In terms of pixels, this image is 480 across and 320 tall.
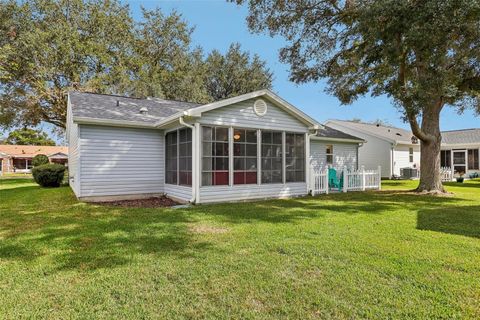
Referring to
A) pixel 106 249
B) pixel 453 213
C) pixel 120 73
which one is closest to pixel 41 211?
pixel 106 249

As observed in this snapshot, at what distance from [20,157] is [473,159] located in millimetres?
52045

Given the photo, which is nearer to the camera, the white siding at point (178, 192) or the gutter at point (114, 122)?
the gutter at point (114, 122)

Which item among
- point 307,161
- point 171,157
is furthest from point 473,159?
point 171,157

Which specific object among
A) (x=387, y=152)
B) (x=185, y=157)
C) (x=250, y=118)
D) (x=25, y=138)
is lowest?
(x=185, y=157)

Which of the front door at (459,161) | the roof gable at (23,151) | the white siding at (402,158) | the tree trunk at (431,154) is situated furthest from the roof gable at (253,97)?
the roof gable at (23,151)

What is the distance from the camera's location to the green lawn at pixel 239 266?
112 inches

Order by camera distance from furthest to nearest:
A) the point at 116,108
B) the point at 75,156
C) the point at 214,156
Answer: the point at 75,156
the point at 116,108
the point at 214,156

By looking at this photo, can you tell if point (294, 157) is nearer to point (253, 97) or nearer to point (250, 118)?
point (250, 118)

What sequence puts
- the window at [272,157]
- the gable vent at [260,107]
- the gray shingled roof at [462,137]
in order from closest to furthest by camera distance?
the gable vent at [260,107], the window at [272,157], the gray shingled roof at [462,137]

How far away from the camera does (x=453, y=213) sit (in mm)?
7434

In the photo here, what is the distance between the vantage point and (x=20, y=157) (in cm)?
3991

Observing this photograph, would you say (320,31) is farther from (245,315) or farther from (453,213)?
(245,315)

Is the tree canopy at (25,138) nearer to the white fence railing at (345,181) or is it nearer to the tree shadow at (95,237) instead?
A: the tree shadow at (95,237)

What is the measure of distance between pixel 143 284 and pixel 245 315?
134 cm
